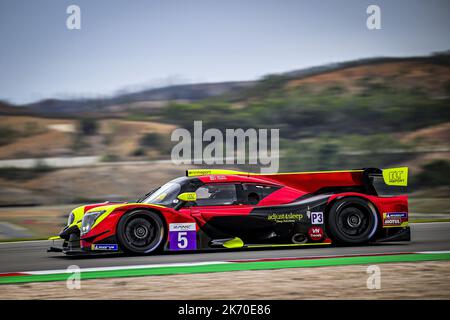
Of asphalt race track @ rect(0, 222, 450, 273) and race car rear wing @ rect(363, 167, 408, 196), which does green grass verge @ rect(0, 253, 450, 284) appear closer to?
asphalt race track @ rect(0, 222, 450, 273)

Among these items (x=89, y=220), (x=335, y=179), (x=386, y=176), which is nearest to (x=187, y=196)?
(x=89, y=220)

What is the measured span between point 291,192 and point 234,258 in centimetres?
158

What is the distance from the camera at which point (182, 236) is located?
967 centimetres

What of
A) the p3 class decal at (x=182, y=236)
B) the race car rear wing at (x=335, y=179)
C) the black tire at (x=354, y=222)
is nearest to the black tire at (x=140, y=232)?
the p3 class decal at (x=182, y=236)

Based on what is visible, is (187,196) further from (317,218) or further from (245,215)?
(317,218)

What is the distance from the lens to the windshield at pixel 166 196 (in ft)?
32.4

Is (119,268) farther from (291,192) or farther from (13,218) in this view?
(13,218)

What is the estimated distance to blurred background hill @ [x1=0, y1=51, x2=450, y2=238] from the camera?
2969 centimetres

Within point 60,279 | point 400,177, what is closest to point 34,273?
point 60,279

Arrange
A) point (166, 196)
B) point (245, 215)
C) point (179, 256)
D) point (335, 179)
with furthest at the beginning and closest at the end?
1. point (335, 179)
2. point (166, 196)
3. point (245, 215)
4. point (179, 256)

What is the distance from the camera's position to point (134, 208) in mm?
9570

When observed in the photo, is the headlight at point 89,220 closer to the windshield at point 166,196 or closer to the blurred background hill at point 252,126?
the windshield at point 166,196

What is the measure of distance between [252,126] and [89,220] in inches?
1236

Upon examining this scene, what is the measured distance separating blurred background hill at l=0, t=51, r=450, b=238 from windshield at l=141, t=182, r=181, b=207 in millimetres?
12579
